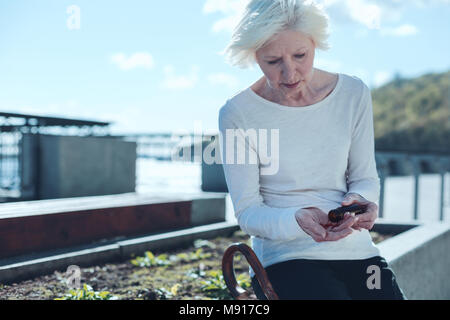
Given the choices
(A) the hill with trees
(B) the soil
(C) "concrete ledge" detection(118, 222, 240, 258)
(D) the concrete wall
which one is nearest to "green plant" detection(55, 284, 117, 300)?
(B) the soil

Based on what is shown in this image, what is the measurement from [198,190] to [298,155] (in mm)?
Answer: 9595

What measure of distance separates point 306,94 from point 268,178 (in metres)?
0.41

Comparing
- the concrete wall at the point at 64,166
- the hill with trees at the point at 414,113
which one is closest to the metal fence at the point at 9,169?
the concrete wall at the point at 64,166

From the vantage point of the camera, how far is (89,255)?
3.25m

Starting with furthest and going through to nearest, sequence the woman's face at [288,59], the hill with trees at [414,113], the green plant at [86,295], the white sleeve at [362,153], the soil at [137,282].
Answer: the hill with trees at [414,113]
the soil at [137,282]
the green plant at [86,295]
the white sleeve at [362,153]
the woman's face at [288,59]

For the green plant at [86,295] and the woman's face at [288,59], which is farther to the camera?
the green plant at [86,295]

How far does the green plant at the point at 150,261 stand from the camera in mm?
3396

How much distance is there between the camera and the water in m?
8.45

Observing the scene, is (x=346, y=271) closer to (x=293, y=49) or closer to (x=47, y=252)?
(x=293, y=49)

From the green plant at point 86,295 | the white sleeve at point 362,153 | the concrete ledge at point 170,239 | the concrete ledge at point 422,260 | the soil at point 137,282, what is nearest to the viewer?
the white sleeve at point 362,153

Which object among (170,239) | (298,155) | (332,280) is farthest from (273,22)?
(170,239)

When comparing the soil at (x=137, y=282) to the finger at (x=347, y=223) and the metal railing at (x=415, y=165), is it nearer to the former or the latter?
the finger at (x=347, y=223)
